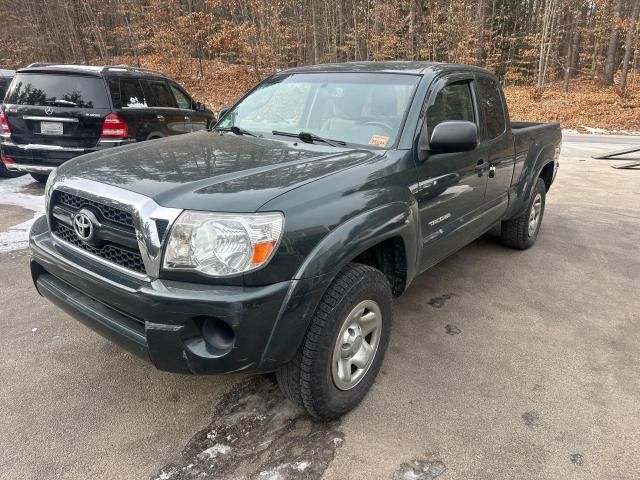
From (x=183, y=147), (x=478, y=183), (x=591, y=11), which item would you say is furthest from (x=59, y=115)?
(x=591, y=11)

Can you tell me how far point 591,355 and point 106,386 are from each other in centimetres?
305

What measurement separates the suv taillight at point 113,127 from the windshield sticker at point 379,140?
4.77m

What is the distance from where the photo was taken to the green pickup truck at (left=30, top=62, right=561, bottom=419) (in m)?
1.92

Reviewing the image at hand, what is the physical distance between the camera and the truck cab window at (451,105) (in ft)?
10.0

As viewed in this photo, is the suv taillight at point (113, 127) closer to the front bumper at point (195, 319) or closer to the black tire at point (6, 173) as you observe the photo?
the black tire at point (6, 173)

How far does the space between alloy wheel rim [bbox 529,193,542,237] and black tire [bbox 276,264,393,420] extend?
3162 millimetres

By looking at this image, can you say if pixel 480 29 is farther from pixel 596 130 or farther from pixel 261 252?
pixel 261 252

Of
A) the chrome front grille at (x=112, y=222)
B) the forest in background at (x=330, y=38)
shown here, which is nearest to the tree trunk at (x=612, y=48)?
the forest in background at (x=330, y=38)

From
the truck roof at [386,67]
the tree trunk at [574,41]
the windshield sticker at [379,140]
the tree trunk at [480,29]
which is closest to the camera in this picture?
the windshield sticker at [379,140]

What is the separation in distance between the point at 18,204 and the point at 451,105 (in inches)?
231

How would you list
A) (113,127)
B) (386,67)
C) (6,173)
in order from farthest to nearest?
(6,173)
(113,127)
(386,67)

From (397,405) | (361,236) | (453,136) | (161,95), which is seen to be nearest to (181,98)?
(161,95)

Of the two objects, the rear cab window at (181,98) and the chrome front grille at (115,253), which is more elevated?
the rear cab window at (181,98)

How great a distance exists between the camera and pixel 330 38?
26625 millimetres
